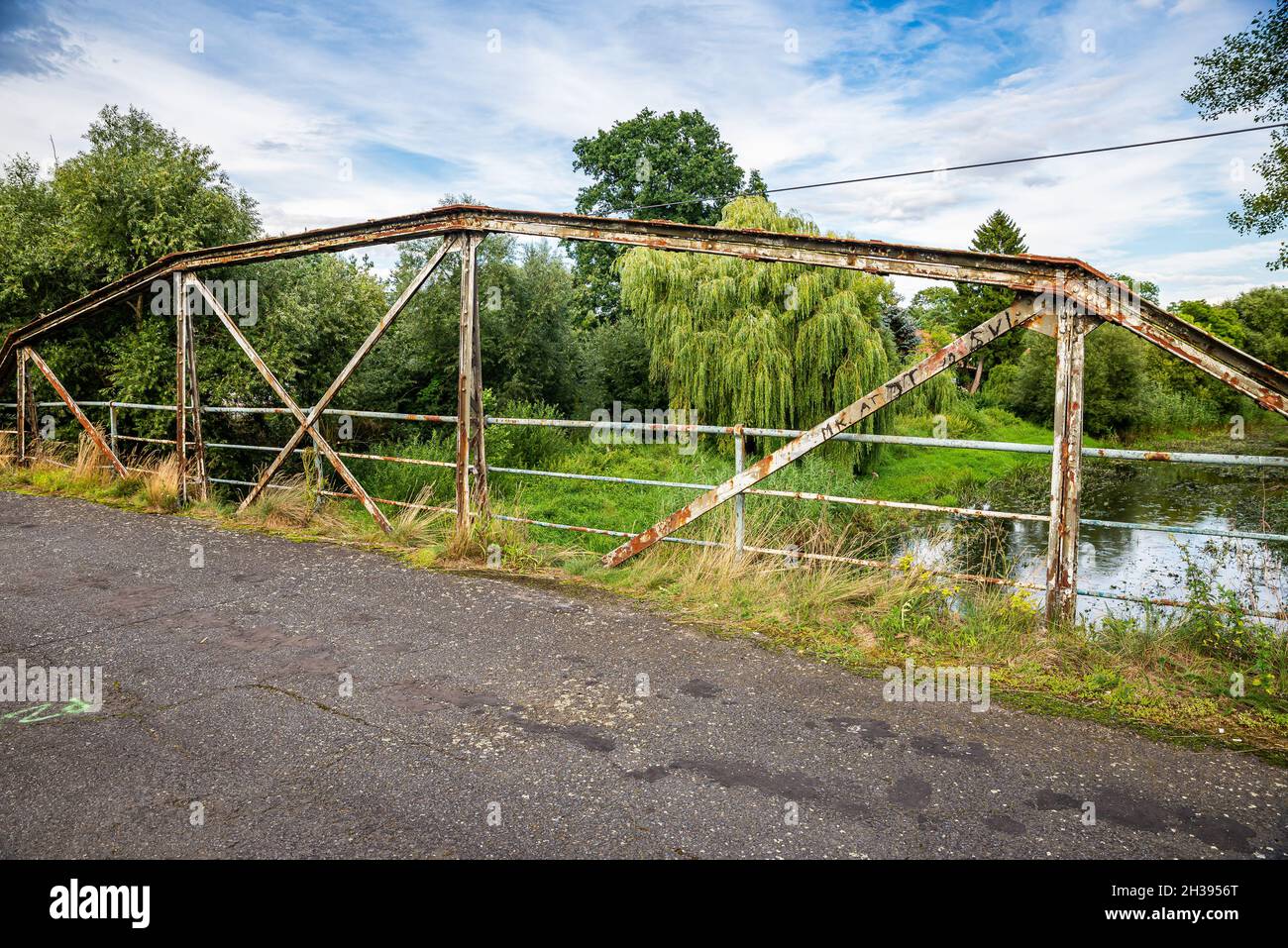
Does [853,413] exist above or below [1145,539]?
above

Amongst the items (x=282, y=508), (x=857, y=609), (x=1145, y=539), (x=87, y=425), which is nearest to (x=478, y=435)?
(x=282, y=508)

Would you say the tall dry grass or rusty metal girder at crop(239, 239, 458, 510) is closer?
rusty metal girder at crop(239, 239, 458, 510)

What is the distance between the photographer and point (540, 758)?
3.75 metres

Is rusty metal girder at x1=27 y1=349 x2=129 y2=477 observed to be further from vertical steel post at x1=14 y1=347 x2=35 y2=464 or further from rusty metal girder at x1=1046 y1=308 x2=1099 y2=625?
rusty metal girder at x1=1046 y1=308 x2=1099 y2=625

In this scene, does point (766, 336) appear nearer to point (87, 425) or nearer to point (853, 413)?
point (853, 413)

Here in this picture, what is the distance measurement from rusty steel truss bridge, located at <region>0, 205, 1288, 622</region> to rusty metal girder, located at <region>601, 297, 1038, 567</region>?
0.5 inches

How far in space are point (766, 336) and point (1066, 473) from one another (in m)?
10.4

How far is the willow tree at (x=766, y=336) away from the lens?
15.0m

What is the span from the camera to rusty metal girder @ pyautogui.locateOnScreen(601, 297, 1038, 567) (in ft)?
17.5

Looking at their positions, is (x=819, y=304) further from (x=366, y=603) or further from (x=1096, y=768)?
(x=1096, y=768)

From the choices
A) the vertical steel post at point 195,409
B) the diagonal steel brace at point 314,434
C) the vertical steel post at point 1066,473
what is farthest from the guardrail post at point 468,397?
the vertical steel post at point 1066,473

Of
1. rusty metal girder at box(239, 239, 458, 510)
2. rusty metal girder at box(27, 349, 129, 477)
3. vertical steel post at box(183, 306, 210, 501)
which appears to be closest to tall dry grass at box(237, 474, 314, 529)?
rusty metal girder at box(239, 239, 458, 510)

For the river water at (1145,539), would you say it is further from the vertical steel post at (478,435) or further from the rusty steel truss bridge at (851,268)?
the vertical steel post at (478,435)

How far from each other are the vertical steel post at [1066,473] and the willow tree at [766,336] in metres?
9.78
